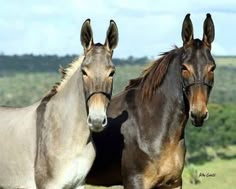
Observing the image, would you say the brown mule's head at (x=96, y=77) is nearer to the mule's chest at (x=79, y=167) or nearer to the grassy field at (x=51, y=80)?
the mule's chest at (x=79, y=167)

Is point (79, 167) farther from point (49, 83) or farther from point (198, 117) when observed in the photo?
point (49, 83)

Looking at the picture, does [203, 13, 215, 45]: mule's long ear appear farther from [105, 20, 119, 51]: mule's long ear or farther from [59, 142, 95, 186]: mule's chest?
[59, 142, 95, 186]: mule's chest

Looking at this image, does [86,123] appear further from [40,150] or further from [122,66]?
[122,66]

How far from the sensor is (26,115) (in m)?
8.62

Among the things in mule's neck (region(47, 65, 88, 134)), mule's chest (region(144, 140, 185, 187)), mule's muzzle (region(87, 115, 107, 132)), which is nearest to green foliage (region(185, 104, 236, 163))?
mule's chest (region(144, 140, 185, 187))

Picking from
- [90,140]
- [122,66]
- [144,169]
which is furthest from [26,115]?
[122,66]

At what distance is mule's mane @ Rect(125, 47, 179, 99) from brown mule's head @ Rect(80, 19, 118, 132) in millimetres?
1388

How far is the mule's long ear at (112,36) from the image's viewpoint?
26.4ft

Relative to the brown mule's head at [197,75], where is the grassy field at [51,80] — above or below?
below

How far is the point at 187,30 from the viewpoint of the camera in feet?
29.6

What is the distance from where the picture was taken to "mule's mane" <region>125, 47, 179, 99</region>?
9.21 m

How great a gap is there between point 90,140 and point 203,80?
1.56 m

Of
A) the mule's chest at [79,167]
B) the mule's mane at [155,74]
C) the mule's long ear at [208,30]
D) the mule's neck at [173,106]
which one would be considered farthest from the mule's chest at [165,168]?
the mule's long ear at [208,30]

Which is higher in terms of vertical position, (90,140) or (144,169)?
(90,140)
